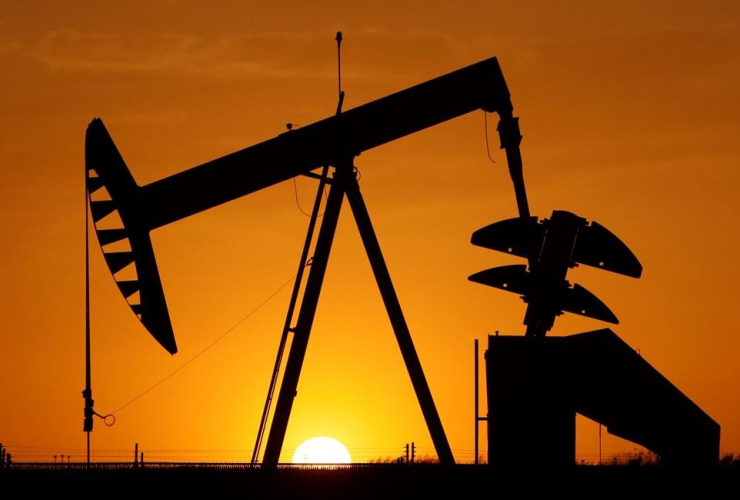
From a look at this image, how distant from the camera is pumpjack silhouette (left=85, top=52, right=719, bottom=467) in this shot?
72.8 feet

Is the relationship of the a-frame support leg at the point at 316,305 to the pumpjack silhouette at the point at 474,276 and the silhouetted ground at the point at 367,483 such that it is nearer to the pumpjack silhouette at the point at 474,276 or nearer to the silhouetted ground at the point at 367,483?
the pumpjack silhouette at the point at 474,276

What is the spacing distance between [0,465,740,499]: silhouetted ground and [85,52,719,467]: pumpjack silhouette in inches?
79.2

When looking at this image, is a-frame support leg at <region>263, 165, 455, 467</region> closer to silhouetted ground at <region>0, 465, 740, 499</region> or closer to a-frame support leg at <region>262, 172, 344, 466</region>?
a-frame support leg at <region>262, 172, 344, 466</region>

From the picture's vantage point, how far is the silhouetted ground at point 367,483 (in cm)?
1739

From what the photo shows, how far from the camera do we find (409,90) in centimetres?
2345

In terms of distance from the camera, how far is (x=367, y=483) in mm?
18625

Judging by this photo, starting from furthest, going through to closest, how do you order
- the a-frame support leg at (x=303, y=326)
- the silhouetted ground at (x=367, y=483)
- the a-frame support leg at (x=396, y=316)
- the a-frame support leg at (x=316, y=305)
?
the a-frame support leg at (x=396, y=316)
the a-frame support leg at (x=316, y=305)
the a-frame support leg at (x=303, y=326)
the silhouetted ground at (x=367, y=483)

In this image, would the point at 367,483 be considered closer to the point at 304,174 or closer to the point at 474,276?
the point at 474,276

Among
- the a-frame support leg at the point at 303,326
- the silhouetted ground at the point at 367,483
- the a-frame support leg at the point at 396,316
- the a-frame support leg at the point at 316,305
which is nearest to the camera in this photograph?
the silhouetted ground at the point at 367,483

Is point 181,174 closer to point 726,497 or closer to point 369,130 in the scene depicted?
point 369,130

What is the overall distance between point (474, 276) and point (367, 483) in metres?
4.99

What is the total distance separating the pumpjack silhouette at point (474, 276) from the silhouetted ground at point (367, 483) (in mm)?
2011

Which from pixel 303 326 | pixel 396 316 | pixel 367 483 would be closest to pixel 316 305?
pixel 303 326

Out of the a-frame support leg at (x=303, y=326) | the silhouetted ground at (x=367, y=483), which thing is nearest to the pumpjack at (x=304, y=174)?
the a-frame support leg at (x=303, y=326)
